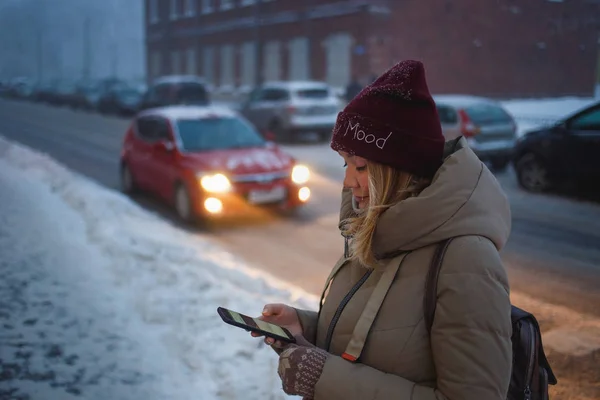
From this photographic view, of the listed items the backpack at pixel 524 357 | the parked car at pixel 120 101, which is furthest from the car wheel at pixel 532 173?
the parked car at pixel 120 101

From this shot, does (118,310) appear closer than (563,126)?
Yes

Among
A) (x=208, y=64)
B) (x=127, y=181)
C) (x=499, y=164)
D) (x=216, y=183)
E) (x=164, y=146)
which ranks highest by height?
(x=208, y=64)

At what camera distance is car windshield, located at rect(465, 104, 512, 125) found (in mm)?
12234

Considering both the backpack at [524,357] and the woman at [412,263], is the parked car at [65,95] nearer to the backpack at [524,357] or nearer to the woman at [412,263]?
the woman at [412,263]

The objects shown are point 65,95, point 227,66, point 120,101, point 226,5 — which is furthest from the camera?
point 227,66

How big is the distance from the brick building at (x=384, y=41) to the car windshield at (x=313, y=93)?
3.12m

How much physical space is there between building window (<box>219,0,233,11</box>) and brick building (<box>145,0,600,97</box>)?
10 centimetres

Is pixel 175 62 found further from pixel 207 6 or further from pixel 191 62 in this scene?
pixel 207 6

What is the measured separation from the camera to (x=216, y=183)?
7961 mm

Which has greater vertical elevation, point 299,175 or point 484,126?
point 484,126

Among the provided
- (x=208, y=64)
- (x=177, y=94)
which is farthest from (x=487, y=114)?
(x=208, y=64)

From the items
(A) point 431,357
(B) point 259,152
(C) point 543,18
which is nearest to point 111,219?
(B) point 259,152

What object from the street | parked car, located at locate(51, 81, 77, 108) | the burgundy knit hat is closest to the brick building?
the street

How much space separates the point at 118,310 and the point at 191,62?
41374 millimetres
